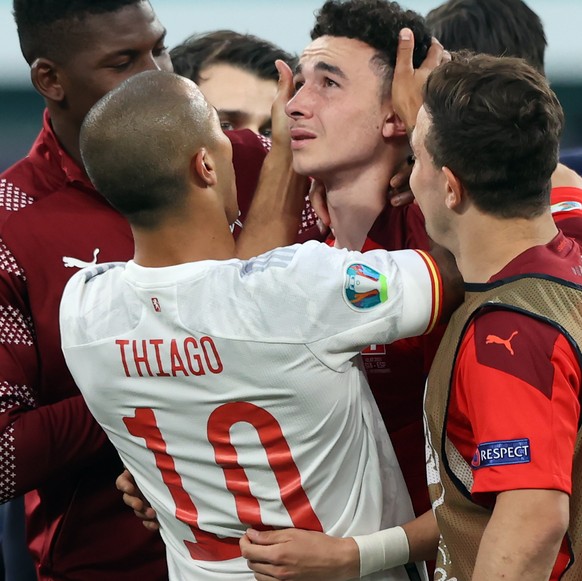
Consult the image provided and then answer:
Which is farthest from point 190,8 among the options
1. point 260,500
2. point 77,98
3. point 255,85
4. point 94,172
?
point 260,500

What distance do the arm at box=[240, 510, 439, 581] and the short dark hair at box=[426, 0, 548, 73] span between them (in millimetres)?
1384

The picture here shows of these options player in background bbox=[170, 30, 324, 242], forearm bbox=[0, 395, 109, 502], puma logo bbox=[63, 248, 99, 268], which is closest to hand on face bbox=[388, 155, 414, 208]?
puma logo bbox=[63, 248, 99, 268]

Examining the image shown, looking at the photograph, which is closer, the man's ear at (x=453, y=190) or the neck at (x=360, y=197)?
the man's ear at (x=453, y=190)

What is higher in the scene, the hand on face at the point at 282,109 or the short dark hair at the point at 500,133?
the short dark hair at the point at 500,133

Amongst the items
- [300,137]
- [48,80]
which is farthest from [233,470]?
[48,80]

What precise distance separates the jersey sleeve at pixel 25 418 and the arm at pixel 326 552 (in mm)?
570

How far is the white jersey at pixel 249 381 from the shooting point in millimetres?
1747

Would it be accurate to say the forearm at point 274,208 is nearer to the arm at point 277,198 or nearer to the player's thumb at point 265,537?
the arm at point 277,198

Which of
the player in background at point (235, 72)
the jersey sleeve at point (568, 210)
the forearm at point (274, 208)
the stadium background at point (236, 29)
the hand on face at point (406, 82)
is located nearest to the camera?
the jersey sleeve at point (568, 210)

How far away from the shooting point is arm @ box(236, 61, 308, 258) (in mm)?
2217

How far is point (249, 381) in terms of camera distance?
70.5 inches

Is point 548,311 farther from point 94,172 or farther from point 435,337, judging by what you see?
point 94,172

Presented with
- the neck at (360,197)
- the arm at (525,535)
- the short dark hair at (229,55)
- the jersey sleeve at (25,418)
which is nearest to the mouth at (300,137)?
the neck at (360,197)

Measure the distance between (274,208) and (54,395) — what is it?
2.32ft
